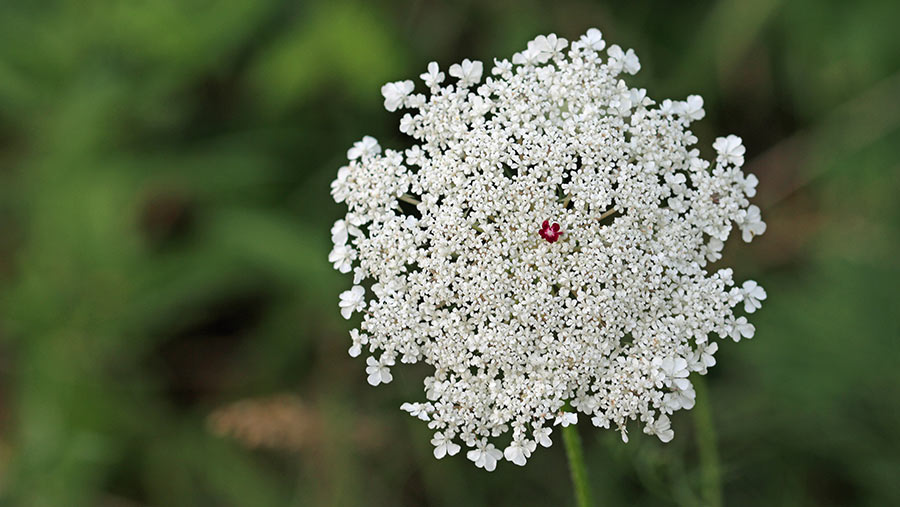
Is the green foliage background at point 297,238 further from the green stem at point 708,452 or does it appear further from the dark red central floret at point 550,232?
the dark red central floret at point 550,232

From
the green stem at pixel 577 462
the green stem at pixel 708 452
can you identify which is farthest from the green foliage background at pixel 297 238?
the green stem at pixel 577 462

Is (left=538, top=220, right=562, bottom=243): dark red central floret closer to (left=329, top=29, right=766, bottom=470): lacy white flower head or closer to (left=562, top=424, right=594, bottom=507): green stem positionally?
(left=329, top=29, right=766, bottom=470): lacy white flower head

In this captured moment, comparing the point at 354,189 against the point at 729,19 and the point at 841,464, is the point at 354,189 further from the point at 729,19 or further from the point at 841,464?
the point at 729,19

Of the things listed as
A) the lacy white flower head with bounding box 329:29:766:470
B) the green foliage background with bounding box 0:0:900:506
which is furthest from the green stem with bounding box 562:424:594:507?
the green foliage background with bounding box 0:0:900:506

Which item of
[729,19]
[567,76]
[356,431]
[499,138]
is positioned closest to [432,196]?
[499,138]

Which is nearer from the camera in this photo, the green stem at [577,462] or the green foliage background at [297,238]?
the green stem at [577,462]

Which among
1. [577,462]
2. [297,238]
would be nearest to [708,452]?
[577,462]
